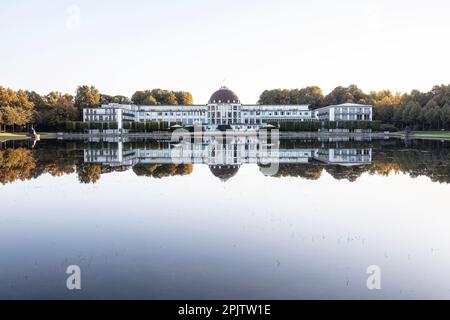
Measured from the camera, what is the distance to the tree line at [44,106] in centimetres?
7894

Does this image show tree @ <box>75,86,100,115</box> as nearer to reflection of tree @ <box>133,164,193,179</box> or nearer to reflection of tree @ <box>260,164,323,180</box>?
reflection of tree @ <box>133,164,193,179</box>

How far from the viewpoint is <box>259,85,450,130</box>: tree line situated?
7368 cm

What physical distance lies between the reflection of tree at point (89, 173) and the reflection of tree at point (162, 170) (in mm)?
1810

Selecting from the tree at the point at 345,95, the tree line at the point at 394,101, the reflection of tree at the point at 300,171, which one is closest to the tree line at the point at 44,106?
the tree line at the point at 394,101

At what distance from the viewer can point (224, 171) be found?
879 inches

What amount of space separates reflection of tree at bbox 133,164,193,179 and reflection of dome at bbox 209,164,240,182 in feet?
3.97

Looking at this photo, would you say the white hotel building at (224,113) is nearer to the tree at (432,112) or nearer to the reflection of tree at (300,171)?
the tree at (432,112)

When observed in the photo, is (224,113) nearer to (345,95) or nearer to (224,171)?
(345,95)

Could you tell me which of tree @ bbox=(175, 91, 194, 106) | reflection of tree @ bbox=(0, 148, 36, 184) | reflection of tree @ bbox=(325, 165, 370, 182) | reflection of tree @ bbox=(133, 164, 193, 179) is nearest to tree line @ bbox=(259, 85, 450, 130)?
tree @ bbox=(175, 91, 194, 106)

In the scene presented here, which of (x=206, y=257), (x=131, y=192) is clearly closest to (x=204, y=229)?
(x=206, y=257)

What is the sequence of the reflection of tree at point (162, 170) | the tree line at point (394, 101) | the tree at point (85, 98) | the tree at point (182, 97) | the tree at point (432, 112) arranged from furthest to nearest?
the tree at point (182, 97) → the tree at point (85, 98) → the tree line at point (394, 101) → the tree at point (432, 112) → the reflection of tree at point (162, 170)

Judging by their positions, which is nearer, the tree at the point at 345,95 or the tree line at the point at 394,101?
the tree line at the point at 394,101
